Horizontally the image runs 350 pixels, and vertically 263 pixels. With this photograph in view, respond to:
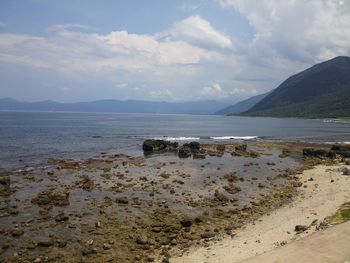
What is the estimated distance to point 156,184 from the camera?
4875 cm

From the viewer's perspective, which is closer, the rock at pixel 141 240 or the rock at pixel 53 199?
the rock at pixel 141 240

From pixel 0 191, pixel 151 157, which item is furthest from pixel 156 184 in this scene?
pixel 151 157

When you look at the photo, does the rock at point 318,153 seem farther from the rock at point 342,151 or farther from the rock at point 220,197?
the rock at point 220,197

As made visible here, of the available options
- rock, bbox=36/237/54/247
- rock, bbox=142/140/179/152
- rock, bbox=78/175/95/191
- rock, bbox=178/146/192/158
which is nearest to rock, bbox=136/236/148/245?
rock, bbox=36/237/54/247

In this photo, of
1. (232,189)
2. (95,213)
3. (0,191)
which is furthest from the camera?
(232,189)

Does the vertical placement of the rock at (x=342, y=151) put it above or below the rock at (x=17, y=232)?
above

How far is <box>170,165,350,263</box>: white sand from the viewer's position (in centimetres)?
2414

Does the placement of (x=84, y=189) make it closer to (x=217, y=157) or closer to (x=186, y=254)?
(x=186, y=254)

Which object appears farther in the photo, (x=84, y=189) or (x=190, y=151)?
(x=190, y=151)

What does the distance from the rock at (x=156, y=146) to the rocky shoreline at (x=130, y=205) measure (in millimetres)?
18983

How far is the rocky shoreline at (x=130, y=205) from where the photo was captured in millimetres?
26953

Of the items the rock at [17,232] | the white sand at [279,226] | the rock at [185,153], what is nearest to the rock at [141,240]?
the white sand at [279,226]

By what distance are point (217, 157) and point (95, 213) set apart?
1740 inches

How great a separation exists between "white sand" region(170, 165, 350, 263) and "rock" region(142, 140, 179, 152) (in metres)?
46.5
